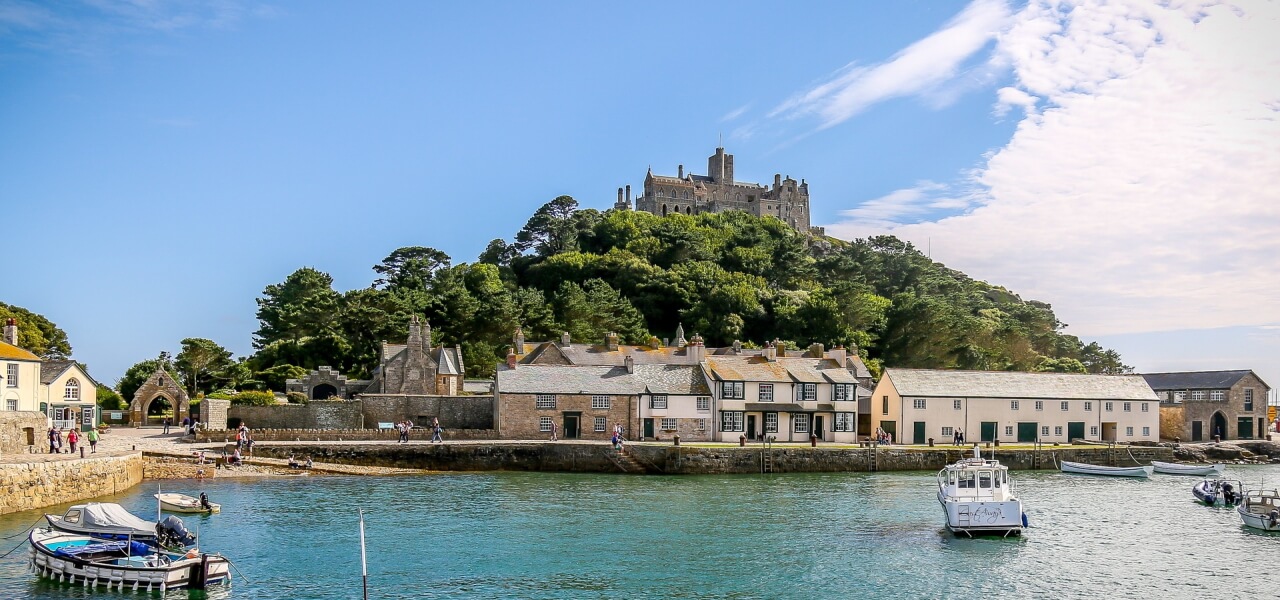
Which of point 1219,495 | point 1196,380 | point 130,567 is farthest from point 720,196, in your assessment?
point 130,567

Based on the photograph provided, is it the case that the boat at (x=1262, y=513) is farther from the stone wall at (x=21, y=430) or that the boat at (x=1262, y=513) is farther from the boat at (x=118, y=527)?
the stone wall at (x=21, y=430)

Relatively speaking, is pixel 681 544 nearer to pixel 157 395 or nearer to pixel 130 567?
pixel 130 567

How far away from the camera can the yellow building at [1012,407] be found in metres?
59.2

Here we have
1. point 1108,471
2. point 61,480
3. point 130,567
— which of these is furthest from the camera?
point 1108,471

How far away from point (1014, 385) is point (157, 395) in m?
51.0

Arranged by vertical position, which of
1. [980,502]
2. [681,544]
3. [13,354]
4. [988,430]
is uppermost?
[13,354]

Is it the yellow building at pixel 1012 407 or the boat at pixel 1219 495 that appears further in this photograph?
the yellow building at pixel 1012 407

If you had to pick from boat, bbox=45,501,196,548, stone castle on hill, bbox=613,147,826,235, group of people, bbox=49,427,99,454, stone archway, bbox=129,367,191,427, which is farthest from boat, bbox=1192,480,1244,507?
stone castle on hill, bbox=613,147,826,235

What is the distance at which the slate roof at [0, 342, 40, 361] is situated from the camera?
4771 centimetres

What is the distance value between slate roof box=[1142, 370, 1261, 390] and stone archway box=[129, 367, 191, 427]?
64.1 meters

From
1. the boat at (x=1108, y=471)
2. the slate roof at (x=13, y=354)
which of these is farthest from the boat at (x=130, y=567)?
the boat at (x=1108, y=471)

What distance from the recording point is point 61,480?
35.8 metres

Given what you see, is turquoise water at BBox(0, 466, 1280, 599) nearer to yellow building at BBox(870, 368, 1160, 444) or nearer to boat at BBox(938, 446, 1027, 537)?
boat at BBox(938, 446, 1027, 537)

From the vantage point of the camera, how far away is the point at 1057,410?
62344 millimetres
